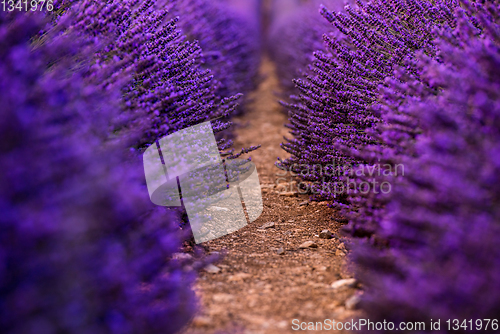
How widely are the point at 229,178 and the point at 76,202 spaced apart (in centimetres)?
160

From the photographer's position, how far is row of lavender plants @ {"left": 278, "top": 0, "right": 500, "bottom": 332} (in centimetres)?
117

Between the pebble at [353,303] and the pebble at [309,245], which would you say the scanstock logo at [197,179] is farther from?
the pebble at [353,303]

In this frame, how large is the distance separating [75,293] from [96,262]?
114 mm

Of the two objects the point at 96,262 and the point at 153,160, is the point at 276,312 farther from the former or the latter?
the point at 153,160

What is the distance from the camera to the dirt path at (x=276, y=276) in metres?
1.59

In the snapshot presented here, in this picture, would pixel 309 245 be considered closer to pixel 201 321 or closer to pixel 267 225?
pixel 267 225

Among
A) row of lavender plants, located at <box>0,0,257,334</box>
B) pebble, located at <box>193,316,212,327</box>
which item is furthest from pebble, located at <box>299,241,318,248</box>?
pebble, located at <box>193,316,212,327</box>

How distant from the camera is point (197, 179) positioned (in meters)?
2.31

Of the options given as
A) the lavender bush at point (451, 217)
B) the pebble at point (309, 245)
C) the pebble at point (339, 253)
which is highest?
the lavender bush at point (451, 217)

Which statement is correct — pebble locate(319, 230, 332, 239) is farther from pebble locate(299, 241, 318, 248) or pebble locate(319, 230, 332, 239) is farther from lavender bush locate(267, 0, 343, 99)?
lavender bush locate(267, 0, 343, 99)

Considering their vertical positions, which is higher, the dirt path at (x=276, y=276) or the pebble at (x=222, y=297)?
the pebble at (x=222, y=297)

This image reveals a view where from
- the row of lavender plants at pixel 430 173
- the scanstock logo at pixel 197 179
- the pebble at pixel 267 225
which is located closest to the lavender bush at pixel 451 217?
the row of lavender plants at pixel 430 173

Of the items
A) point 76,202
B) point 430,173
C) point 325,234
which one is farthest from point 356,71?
point 76,202

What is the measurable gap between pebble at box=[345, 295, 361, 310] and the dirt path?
0.03 meters
